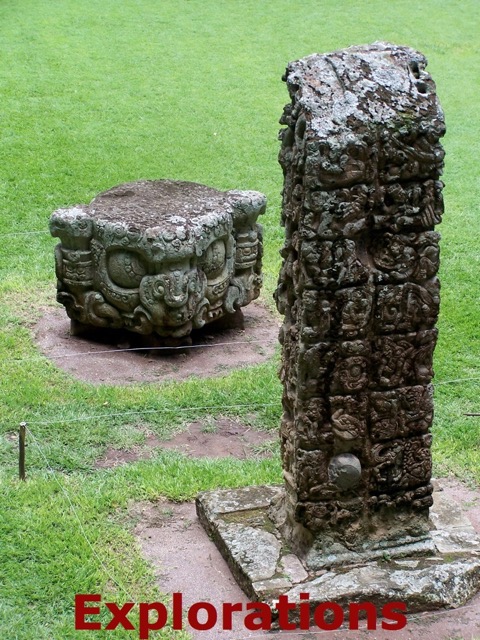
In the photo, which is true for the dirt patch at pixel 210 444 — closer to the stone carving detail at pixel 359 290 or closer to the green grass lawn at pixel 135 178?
the green grass lawn at pixel 135 178

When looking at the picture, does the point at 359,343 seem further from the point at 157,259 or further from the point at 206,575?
the point at 157,259

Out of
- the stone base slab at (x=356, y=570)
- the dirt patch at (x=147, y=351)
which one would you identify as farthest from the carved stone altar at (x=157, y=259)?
the stone base slab at (x=356, y=570)

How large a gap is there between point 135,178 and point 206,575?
7.26 meters

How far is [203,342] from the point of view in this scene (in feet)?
26.6

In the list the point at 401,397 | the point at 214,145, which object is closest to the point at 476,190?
the point at 214,145

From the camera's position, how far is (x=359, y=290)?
172 inches

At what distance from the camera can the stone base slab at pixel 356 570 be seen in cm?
447

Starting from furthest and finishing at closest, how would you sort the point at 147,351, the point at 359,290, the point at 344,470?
1. the point at 147,351
2. the point at 344,470
3. the point at 359,290

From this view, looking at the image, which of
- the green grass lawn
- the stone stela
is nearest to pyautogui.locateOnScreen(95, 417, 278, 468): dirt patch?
the green grass lawn

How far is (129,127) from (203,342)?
5737mm

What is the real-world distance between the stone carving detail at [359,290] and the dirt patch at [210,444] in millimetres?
1495

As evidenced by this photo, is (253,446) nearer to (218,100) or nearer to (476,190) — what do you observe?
(476,190)

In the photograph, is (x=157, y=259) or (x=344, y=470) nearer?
(x=344, y=470)

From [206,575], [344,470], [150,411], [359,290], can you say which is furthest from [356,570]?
[150,411]
